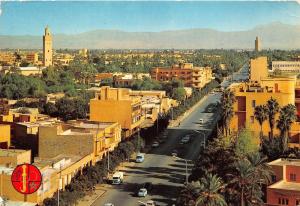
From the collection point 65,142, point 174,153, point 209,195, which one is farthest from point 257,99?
point 209,195

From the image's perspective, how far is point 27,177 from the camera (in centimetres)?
1820

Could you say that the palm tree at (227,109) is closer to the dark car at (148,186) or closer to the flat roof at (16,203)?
the dark car at (148,186)

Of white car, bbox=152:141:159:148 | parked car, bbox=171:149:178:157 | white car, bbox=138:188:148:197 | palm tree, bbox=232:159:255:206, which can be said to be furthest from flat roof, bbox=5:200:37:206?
white car, bbox=152:141:159:148

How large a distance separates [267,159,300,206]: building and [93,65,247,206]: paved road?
565 centimetres

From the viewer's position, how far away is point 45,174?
1084 inches

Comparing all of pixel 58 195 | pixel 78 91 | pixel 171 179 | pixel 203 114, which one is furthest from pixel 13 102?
pixel 58 195

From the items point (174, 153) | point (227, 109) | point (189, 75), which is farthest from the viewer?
point (189, 75)

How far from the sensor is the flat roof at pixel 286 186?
26.0m

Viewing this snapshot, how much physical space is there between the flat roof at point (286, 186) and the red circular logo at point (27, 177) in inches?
483

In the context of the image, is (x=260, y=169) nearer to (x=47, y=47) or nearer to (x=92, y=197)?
(x=92, y=197)

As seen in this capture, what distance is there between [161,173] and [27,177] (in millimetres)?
18613

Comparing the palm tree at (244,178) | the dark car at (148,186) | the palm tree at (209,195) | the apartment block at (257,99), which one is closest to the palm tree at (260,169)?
the palm tree at (244,178)

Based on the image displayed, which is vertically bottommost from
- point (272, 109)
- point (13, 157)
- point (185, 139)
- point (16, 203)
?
point (185, 139)

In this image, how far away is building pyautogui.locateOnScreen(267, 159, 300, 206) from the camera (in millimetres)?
25547
